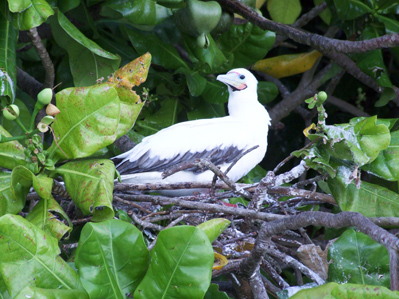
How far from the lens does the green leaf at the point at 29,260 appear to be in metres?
1.35

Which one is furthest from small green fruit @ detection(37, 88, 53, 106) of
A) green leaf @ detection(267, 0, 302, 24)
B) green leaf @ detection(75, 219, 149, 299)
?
green leaf @ detection(267, 0, 302, 24)

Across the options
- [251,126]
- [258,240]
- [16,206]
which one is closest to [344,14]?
[251,126]

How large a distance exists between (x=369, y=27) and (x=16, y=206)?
7.13 ft

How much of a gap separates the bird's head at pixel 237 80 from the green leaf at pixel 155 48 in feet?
0.85

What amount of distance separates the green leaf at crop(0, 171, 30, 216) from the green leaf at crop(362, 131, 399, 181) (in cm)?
128

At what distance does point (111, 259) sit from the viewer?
139cm

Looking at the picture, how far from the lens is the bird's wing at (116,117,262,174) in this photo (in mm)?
2418

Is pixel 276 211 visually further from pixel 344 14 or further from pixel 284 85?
pixel 284 85

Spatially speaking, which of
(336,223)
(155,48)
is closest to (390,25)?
(155,48)

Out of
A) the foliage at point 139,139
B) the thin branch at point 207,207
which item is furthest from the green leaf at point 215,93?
the thin branch at point 207,207

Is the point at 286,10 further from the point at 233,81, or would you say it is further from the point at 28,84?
the point at 28,84

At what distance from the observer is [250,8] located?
2779 mm

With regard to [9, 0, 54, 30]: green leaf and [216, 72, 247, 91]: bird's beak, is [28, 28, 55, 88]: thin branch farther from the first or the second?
[216, 72, 247, 91]: bird's beak

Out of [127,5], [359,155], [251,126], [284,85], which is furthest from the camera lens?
[284,85]
